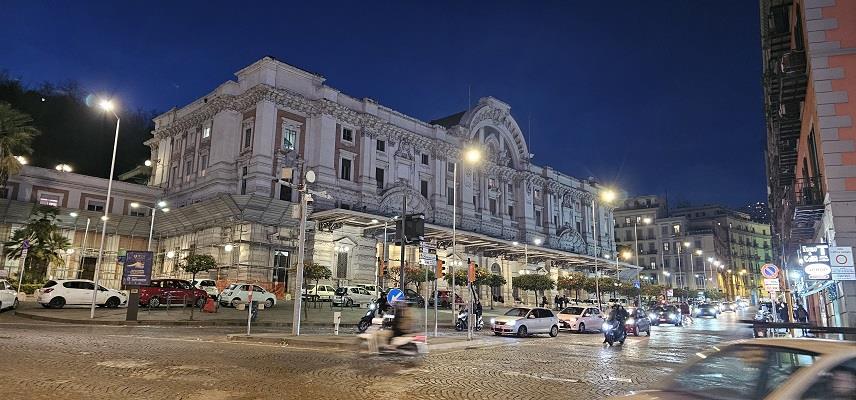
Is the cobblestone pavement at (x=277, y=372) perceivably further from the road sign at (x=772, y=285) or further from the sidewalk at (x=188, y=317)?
the road sign at (x=772, y=285)

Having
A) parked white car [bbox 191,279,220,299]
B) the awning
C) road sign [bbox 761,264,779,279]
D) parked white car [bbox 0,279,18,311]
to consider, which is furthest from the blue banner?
road sign [bbox 761,264,779,279]

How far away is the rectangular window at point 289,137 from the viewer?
153ft

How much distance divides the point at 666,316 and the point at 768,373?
40618mm

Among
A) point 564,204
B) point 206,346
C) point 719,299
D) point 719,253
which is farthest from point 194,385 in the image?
point 719,253

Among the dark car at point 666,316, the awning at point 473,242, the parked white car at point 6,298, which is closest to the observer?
the parked white car at point 6,298

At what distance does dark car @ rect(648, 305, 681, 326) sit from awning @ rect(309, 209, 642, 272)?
12247 mm

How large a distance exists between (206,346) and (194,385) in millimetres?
6666

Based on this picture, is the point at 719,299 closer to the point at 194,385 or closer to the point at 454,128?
the point at 454,128

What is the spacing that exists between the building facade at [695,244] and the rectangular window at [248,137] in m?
70.3

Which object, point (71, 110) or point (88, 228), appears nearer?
point (88, 228)

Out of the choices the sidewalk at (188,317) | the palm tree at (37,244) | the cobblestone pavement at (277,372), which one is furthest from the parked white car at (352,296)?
the cobblestone pavement at (277,372)

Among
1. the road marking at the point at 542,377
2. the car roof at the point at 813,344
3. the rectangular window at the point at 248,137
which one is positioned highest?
the rectangular window at the point at 248,137

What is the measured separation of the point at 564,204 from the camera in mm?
79688

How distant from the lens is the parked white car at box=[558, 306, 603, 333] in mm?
29906
